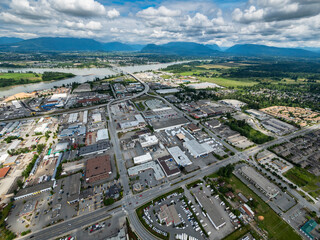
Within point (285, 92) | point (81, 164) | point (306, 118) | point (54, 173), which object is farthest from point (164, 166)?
point (285, 92)

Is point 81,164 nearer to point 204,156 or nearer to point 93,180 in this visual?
point 93,180

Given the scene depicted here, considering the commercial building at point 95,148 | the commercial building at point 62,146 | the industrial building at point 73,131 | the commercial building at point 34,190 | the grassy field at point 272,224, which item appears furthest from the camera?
the industrial building at point 73,131

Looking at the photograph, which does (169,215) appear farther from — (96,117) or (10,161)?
(96,117)

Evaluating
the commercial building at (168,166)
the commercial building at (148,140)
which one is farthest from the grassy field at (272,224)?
the commercial building at (148,140)

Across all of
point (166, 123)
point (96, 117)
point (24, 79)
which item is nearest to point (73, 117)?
point (96, 117)

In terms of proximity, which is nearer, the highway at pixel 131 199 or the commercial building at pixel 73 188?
the highway at pixel 131 199

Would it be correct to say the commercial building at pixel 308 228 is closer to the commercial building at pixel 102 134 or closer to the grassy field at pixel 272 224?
the grassy field at pixel 272 224
